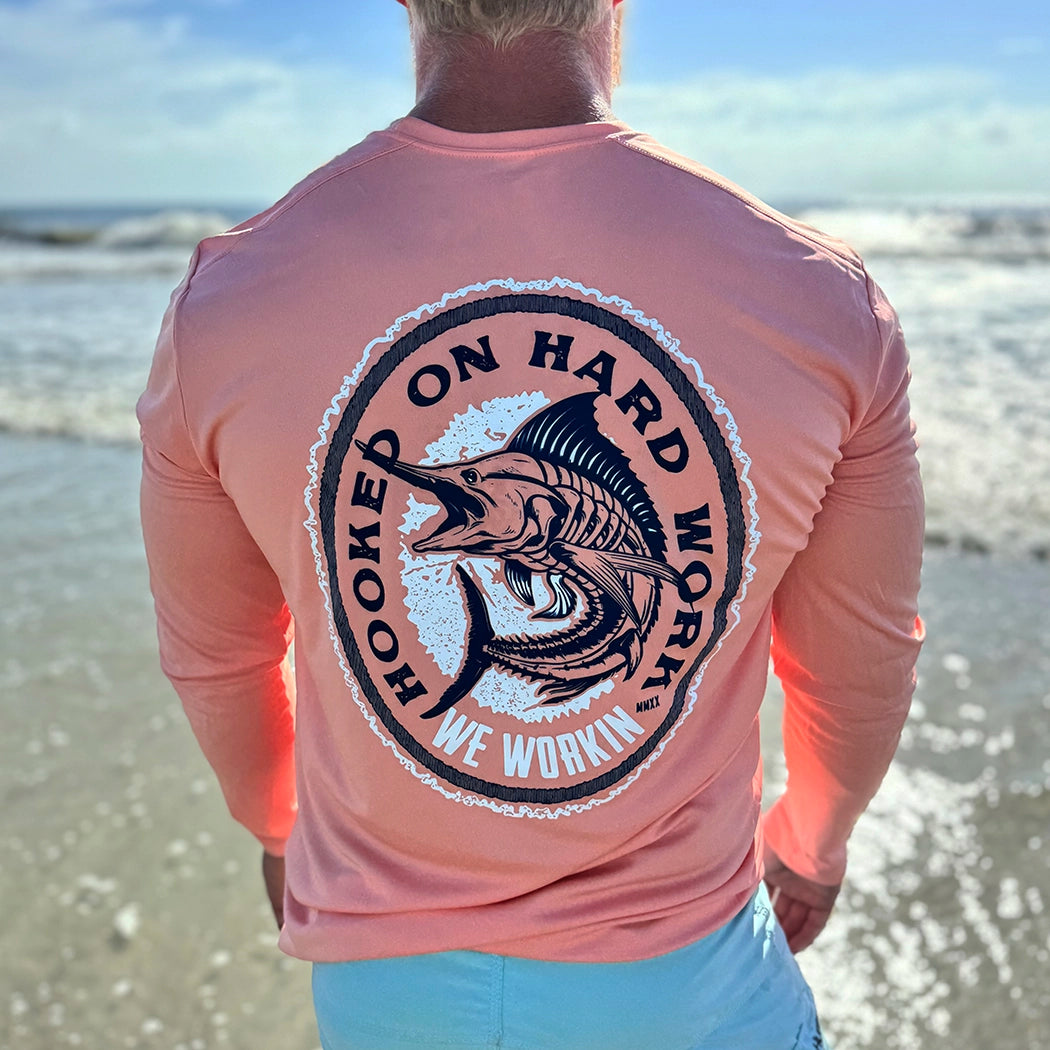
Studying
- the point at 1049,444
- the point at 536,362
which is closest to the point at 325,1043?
the point at 536,362

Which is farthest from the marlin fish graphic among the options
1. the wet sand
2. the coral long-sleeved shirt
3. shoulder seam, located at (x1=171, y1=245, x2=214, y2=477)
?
the wet sand

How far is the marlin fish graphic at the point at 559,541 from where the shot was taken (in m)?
0.85

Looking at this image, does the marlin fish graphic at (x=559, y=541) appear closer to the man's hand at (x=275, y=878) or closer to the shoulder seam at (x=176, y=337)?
the shoulder seam at (x=176, y=337)

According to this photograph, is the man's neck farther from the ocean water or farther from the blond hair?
the ocean water

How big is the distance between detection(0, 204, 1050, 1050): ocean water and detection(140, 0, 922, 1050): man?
1247 millimetres

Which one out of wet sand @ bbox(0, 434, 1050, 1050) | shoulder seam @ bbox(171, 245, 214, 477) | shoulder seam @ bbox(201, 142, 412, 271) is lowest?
wet sand @ bbox(0, 434, 1050, 1050)

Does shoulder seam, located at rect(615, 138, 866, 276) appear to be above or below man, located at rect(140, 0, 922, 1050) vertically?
above

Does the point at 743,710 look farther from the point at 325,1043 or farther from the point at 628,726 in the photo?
the point at 325,1043

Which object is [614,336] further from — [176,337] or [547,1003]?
[547,1003]

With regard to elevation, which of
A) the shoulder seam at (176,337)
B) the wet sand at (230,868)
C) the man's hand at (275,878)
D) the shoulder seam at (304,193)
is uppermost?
the shoulder seam at (304,193)

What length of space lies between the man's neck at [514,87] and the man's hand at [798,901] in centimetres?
107

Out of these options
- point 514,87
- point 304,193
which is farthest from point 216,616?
point 514,87

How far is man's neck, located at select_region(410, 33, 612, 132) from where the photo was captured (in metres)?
0.87

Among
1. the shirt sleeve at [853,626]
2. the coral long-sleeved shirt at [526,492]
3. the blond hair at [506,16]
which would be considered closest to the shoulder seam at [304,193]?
the coral long-sleeved shirt at [526,492]
